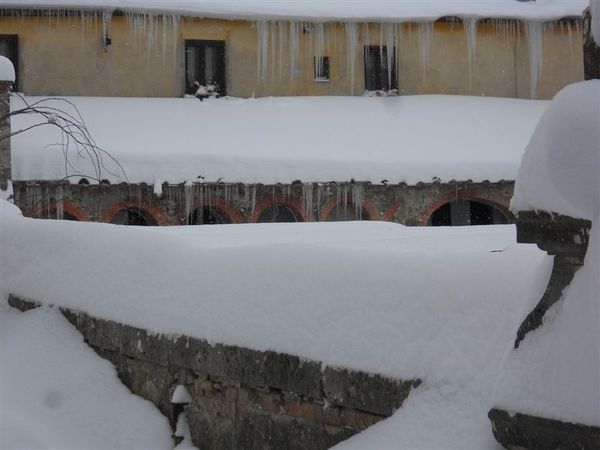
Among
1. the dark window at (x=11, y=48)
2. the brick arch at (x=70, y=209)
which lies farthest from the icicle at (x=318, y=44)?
the brick arch at (x=70, y=209)

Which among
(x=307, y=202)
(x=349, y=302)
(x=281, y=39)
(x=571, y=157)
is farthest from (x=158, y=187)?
(x=571, y=157)

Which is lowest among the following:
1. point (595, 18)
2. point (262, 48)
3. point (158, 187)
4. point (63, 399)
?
point (63, 399)

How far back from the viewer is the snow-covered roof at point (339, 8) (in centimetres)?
1783

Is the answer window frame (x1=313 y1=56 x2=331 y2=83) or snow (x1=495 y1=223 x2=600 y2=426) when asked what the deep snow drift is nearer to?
snow (x1=495 y1=223 x2=600 y2=426)

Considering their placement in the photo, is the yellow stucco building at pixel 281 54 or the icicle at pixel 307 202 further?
the yellow stucco building at pixel 281 54

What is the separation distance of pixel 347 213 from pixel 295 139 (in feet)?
6.06

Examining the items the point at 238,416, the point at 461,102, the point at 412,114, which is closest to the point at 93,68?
the point at 412,114

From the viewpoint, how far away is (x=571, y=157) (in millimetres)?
2816

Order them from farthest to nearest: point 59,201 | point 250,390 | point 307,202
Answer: point 307,202 < point 59,201 < point 250,390

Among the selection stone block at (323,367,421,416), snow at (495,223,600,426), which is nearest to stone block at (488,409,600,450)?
snow at (495,223,600,426)

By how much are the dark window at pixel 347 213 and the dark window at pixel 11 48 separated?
6870mm

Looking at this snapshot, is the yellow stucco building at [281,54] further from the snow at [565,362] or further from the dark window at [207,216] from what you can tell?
the snow at [565,362]

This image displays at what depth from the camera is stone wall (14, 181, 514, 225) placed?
15.1 metres

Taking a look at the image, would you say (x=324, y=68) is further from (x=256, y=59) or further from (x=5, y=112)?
(x=5, y=112)
